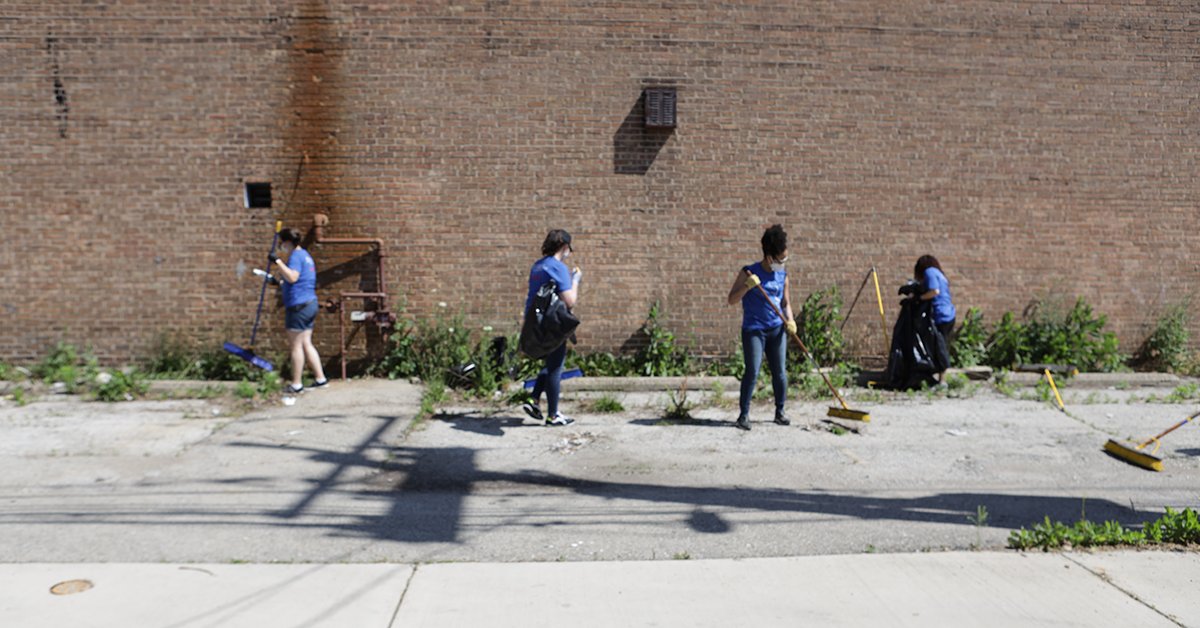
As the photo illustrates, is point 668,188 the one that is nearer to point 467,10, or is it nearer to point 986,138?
point 467,10

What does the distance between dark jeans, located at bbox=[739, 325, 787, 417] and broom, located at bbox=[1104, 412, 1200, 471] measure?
2488 millimetres

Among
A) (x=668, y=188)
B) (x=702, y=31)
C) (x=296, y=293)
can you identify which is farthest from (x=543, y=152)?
(x=296, y=293)

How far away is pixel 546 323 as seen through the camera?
7062mm

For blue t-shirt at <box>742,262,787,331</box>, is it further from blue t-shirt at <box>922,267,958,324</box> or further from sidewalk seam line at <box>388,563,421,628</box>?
sidewalk seam line at <box>388,563,421,628</box>

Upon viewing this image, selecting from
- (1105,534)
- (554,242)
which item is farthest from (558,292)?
(1105,534)

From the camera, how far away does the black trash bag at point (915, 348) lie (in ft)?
28.5

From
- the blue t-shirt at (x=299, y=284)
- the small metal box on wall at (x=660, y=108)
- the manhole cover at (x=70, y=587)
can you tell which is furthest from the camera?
the small metal box on wall at (x=660, y=108)

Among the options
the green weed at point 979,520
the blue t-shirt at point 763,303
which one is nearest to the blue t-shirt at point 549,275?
the blue t-shirt at point 763,303

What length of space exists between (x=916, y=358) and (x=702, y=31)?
4041mm

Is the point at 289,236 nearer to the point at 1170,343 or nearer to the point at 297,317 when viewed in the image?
the point at 297,317

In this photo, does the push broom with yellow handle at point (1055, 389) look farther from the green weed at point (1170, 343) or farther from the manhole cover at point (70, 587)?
the manhole cover at point (70, 587)

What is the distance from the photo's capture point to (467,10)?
9062 mm

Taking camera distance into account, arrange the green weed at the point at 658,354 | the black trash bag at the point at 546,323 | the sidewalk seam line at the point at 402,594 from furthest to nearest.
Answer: the green weed at the point at 658,354, the black trash bag at the point at 546,323, the sidewalk seam line at the point at 402,594

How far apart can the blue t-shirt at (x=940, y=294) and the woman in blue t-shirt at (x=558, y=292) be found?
3.64 meters
